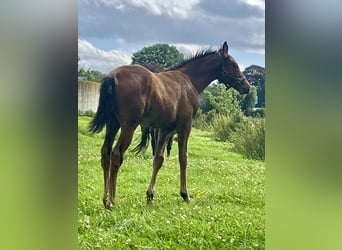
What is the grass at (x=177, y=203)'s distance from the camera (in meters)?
2.64

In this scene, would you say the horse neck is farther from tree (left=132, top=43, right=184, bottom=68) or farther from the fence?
the fence

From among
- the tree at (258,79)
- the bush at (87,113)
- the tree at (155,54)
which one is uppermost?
the tree at (155,54)

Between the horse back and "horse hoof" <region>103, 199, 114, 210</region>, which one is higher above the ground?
the horse back

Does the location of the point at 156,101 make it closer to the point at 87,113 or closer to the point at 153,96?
the point at 153,96

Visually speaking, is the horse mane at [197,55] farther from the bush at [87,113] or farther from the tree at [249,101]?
the bush at [87,113]

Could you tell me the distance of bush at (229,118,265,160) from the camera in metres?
2.68

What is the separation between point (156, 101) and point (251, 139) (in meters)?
0.58

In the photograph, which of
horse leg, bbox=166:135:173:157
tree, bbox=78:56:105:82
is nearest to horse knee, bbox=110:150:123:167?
horse leg, bbox=166:135:173:157

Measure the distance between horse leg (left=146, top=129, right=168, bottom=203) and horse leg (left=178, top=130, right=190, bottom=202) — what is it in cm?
10

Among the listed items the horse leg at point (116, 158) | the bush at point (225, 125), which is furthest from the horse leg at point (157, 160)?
the bush at point (225, 125)

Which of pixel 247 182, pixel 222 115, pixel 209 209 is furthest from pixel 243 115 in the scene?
pixel 209 209

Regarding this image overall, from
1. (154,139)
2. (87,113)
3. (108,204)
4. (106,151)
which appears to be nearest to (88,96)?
(87,113)

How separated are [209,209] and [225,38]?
0.98 m
